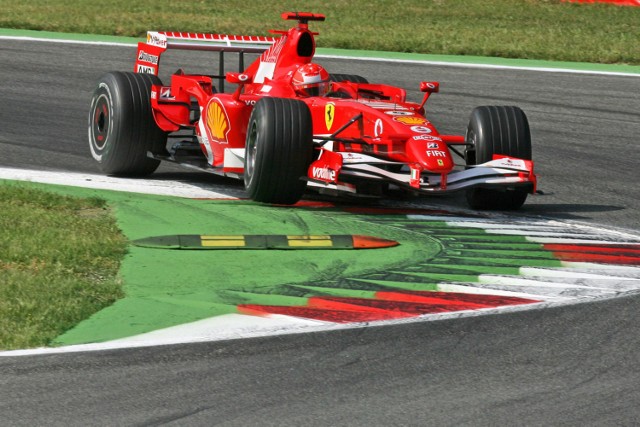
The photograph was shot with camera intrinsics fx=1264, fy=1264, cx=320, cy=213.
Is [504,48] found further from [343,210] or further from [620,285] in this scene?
[620,285]

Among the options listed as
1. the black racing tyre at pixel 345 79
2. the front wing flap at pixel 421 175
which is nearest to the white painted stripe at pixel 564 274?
the front wing flap at pixel 421 175

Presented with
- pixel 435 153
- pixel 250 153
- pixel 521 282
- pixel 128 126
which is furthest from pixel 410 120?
pixel 128 126

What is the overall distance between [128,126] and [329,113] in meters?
1.90

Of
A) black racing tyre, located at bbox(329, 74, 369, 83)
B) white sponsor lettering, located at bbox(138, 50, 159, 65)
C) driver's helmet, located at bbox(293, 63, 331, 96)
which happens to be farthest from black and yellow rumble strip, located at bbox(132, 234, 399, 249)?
white sponsor lettering, located at bbox(138, 50, 159, 65)

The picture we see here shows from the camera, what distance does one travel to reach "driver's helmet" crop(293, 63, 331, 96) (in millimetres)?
10141

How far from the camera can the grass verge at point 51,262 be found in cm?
604

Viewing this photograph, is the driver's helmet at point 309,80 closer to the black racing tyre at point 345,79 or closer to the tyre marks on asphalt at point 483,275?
the black racing tyre at point 345,79

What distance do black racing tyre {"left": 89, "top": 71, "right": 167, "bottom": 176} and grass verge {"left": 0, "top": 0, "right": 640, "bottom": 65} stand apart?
9.44m

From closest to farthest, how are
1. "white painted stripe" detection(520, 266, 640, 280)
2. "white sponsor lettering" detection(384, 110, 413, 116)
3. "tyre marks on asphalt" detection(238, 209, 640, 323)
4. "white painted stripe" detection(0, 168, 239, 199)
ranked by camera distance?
"tyre marks on asphalt" detection(238, 209, 640, 323), "white painted stripe" detection(520, 266, 640, 280), "white sponsor lettering" detection(384, 110, 413, 116), "white painted stripe" detection(0, 168, 239, 199)

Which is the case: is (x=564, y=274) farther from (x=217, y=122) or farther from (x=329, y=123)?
(x=217, y=122)

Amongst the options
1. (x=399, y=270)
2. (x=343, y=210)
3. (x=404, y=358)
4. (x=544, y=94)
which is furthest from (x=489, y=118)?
(x=544, y=94)

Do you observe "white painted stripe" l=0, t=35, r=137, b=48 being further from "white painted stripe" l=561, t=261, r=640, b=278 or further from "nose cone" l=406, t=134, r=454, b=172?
"white painted stripe" l=561, t=261, r=640, b=278

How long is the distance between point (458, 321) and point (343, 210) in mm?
3282

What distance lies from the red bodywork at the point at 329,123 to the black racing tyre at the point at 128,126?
14 cm
